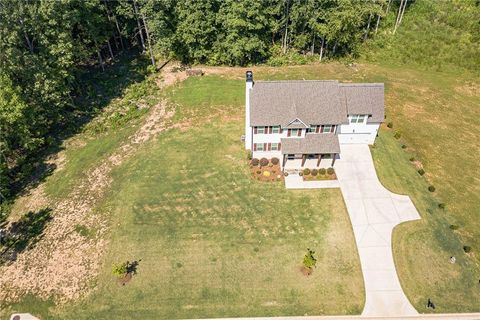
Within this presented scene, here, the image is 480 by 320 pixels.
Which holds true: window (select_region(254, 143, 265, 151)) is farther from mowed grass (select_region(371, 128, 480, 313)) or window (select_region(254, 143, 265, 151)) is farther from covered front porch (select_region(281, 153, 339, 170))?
mowed grass (select_region(371, 128, 480, 313))

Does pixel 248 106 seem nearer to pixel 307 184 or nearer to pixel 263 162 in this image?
pixel 263 162

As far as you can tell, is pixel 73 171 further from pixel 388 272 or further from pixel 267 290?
pixel 388 272

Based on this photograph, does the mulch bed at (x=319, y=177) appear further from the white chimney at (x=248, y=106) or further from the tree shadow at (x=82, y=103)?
the tree shadow at (x=82, y=103)

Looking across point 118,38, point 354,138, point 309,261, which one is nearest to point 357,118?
point 354,138

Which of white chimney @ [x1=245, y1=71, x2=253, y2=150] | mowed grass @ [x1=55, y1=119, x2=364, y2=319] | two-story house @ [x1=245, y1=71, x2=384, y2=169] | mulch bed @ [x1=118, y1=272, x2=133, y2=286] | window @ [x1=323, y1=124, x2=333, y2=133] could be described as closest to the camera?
mowed grass @ [x1=55, y1=119, x2=364, y2=319]

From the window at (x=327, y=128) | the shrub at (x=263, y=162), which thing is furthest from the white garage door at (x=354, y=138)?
the shrub at (x=263, y=162)

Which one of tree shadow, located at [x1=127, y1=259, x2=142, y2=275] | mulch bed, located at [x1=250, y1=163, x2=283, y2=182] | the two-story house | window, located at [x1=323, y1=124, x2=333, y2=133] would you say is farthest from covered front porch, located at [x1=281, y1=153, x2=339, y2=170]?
tree shadow, located at [x1=127, y1=259, x2=142, y2=275]
